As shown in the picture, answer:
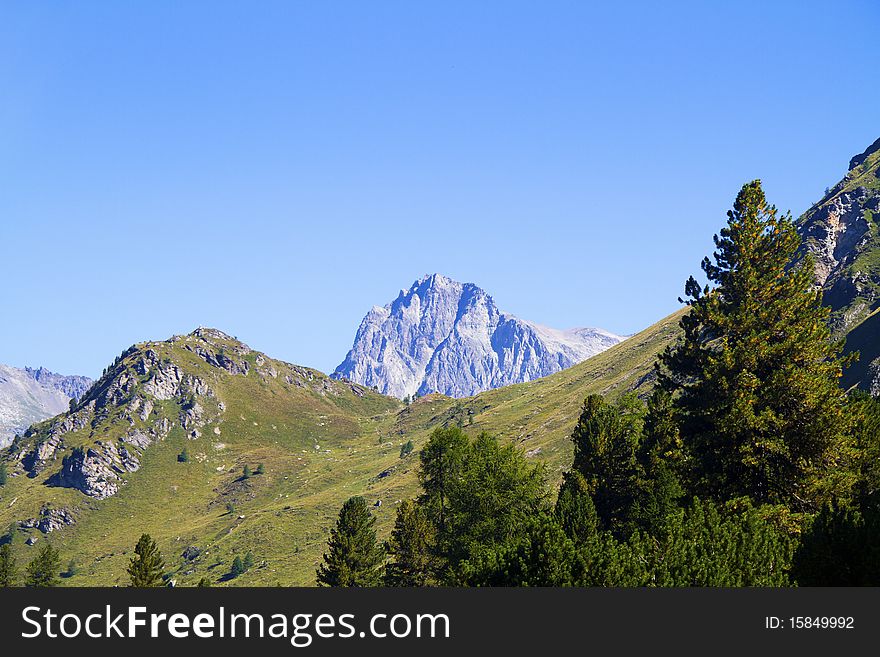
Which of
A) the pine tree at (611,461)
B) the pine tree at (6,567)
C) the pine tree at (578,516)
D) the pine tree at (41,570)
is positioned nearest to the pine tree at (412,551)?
the pine tree at (611,461)

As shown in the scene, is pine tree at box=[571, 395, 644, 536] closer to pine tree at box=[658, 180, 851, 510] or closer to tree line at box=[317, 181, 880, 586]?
tree line at box=[317, 181, 880, 586]

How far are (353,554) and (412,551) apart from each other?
10.7 metres

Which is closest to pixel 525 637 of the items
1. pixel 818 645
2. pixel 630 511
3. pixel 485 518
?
pixel 818 645

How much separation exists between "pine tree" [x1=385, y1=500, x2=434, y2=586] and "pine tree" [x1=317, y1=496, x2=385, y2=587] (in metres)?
5.85

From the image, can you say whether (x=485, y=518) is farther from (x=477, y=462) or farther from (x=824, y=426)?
(x=824, y=426)

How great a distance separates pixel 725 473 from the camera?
51.2m

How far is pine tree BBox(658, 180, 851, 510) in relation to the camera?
158 ft

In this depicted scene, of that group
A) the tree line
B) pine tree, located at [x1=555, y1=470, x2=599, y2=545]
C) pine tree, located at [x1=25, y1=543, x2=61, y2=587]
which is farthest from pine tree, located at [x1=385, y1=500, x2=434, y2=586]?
pine tree, located at [x1=25, y1=543, x2=61, y2=587]

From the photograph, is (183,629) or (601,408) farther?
(601,408)

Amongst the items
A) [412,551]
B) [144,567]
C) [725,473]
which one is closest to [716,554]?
[725,473]

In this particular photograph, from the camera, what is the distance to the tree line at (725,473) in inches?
1345

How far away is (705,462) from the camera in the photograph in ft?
171

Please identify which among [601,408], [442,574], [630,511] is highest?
[601,408]

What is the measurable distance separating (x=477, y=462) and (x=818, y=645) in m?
49.1
